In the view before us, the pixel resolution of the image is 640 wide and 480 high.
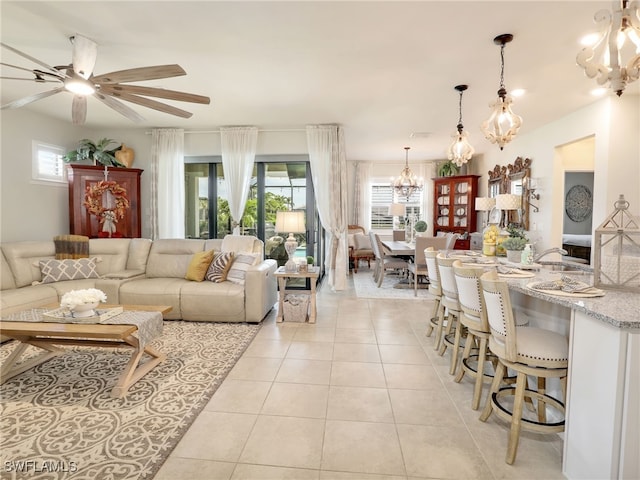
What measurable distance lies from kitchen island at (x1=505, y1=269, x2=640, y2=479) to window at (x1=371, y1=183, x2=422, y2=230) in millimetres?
7217

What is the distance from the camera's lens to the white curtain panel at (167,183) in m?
5.72

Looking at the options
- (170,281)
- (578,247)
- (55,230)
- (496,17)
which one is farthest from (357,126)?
(55,230)

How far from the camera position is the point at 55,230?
5180 mm

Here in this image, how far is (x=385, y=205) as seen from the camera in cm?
893

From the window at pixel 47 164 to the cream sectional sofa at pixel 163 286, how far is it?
1.34 meters

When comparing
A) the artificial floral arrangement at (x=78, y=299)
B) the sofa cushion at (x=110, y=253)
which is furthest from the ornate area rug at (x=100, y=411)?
the sofa cushion at (x=110, y=253)

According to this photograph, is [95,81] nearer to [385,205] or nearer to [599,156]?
[599,156]

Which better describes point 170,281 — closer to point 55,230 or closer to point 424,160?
point 55,230

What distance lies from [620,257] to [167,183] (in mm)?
5916

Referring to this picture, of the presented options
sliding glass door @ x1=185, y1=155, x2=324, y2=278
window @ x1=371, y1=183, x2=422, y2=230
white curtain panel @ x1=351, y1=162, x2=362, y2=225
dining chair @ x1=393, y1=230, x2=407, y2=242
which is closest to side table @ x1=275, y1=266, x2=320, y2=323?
sliding glass door @ x1=185, y1=155, x2=324, y2=278

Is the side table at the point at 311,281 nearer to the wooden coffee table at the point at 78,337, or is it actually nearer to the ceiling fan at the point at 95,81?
the wooden coffee table at the point at 78,337

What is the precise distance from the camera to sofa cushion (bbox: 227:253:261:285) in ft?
13.3

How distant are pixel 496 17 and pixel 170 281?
4209 millimetres

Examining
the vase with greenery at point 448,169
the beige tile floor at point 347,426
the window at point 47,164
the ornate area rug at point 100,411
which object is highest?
the vase with greenery at point 448,169
